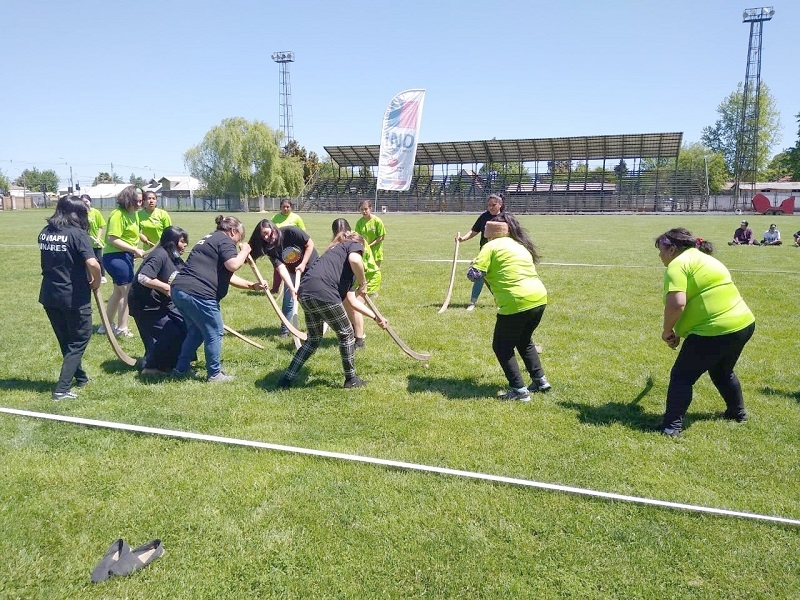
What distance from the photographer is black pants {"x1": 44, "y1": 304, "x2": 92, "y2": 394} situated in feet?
18.1

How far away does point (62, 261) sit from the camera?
5.38m

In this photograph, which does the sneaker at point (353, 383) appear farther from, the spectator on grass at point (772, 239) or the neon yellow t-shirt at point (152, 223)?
the spectator on grass at point (772, 239)

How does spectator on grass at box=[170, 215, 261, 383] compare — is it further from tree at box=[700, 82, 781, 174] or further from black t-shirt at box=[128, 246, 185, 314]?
tree at box=[700, 82, 781, 174]

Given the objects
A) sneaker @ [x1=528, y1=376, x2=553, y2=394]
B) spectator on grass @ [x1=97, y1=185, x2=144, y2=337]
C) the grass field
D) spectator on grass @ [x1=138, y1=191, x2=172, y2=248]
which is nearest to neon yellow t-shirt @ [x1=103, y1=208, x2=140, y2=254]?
spectator on grass @ [x1=97, y1=185, x2=144, y2=337]

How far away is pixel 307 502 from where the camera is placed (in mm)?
3850

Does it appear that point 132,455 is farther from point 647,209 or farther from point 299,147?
point 299,147

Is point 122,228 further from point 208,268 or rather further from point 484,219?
point 484,219

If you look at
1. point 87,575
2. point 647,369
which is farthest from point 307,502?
point 647,369

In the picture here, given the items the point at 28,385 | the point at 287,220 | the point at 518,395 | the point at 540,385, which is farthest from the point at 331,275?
the point at 287,220

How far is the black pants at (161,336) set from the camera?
6.51 meters

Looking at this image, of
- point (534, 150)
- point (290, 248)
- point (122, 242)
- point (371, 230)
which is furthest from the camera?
point (534, 150)

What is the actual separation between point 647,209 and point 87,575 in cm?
6550

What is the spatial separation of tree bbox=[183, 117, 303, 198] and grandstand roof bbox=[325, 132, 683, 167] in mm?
7067

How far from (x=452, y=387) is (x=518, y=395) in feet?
2.46
